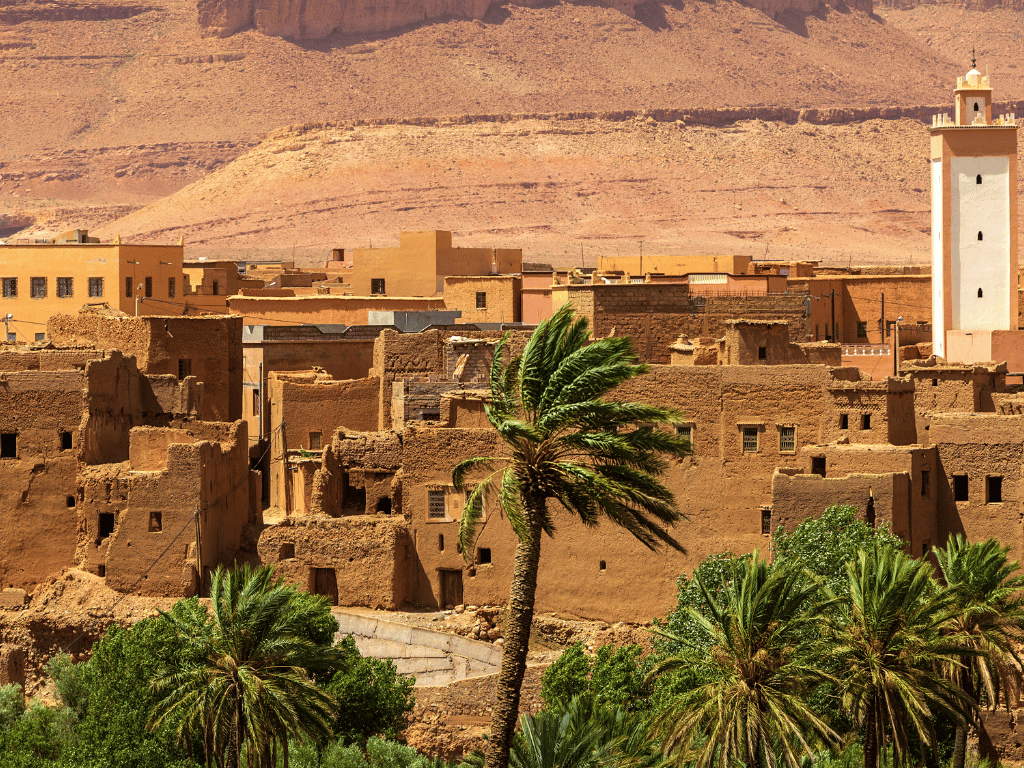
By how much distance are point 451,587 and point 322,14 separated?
159 meters

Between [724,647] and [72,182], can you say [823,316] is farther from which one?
[72,182]

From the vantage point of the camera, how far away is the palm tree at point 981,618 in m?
28.8

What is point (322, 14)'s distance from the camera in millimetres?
190125

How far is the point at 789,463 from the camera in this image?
119 ft

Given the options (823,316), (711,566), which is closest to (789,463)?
(711,566)

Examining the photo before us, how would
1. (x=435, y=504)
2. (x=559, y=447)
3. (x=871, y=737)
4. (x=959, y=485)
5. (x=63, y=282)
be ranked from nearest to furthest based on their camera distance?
(x=559, y=447) → (x=871, y=737) → (x=959, y=485) → (x=435, y=504) → (x=63, y=282)

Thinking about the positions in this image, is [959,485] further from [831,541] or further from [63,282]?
[63,282]

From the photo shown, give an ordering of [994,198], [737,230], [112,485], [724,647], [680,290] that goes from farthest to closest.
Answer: [737,230] < [994,198] < [680,290] < [112,485] < [724,647]

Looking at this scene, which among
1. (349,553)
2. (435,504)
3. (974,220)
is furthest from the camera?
(974,220)

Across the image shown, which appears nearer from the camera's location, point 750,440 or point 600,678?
point 600,678

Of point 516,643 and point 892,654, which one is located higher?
point 516,643

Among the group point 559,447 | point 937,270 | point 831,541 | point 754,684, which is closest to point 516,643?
point 559,447

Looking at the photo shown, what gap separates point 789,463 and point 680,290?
8593 mm

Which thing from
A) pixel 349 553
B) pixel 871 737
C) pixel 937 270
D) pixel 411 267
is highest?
pixel 411 267
